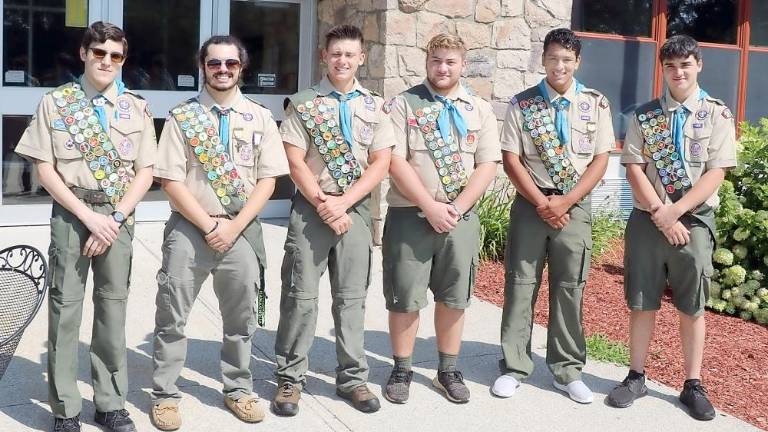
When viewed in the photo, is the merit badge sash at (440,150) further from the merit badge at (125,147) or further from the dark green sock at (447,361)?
the merit badge at (125,147)

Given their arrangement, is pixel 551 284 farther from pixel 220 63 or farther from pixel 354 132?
pixel 220 63

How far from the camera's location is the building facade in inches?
302

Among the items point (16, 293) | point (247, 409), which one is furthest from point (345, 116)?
point (16, 293)

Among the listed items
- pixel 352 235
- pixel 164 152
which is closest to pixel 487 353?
pixel 352 235

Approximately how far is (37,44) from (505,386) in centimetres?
529

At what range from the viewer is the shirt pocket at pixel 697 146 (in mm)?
4469

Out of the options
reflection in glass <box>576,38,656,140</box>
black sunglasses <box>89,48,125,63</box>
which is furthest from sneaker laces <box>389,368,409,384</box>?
reflection in glass <box>576,38,656,140</box>

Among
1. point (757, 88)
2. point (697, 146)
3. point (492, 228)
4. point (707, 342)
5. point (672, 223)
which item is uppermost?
point (757, 88)

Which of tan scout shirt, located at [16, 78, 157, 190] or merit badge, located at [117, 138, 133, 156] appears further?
merit badge, located at [117, 138, 133, 156]

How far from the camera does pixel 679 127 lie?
14.8ft

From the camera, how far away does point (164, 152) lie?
3971 mm

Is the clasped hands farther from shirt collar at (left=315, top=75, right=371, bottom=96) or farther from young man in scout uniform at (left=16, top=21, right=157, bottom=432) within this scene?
young man in scout uniform at (left=16, top=21, right=157, bottom=432)

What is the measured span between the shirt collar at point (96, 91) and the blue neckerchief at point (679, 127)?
270cm

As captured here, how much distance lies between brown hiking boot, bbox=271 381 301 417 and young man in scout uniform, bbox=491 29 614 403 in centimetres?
106
